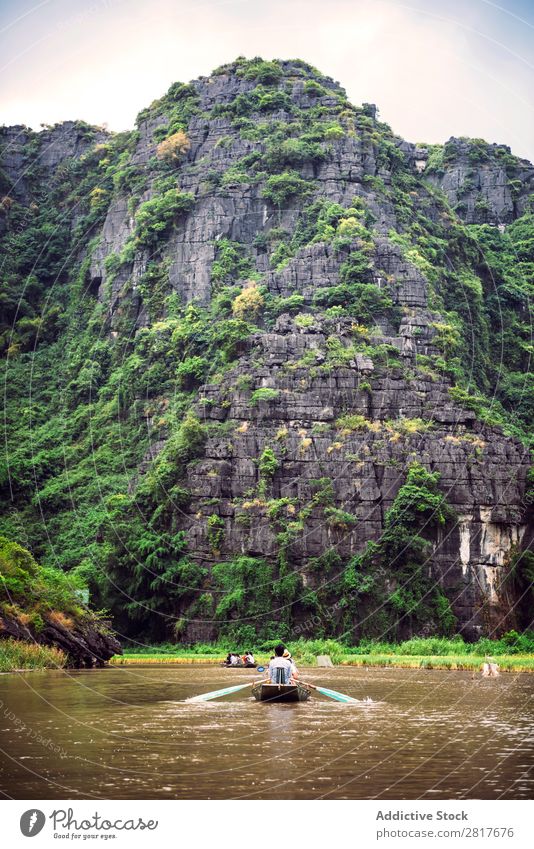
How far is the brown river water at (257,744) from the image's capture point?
53.7 ft

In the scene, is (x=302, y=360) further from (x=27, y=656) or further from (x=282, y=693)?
(x=282, y=693)

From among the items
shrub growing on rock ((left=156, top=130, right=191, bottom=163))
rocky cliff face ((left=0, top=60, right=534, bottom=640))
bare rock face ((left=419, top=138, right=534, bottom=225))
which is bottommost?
rocky cliff face ((left=0, top=60, right=534, bottom=640))

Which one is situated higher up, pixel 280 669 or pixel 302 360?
pixel 302 360

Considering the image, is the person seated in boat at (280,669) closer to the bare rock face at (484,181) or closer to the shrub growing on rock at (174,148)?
the shrub growing on rock at (174,148)

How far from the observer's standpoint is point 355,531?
66.3 meters

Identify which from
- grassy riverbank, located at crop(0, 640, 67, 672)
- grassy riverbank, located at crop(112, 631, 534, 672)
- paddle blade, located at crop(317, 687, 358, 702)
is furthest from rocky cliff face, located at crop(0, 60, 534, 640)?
paddle blade, located at crop(317, 687, 358, 702)

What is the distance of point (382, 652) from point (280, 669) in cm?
3094

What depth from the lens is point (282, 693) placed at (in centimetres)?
3020

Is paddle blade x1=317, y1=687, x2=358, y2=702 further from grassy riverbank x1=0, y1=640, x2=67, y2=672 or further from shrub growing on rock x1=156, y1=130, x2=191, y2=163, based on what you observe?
shrub growing on rock x1=156, y1=130, x2=191, y2=163

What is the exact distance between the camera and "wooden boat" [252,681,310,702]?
30.0 m

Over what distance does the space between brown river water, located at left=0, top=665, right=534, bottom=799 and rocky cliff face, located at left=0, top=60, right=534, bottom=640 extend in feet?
102

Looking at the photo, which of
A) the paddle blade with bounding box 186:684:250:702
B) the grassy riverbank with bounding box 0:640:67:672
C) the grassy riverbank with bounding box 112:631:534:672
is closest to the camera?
the paddle blade with bounding box 186:684:250:702

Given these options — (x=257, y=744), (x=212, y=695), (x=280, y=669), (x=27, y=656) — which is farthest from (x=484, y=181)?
(x=257, y=744)

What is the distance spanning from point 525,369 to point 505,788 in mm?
79521
